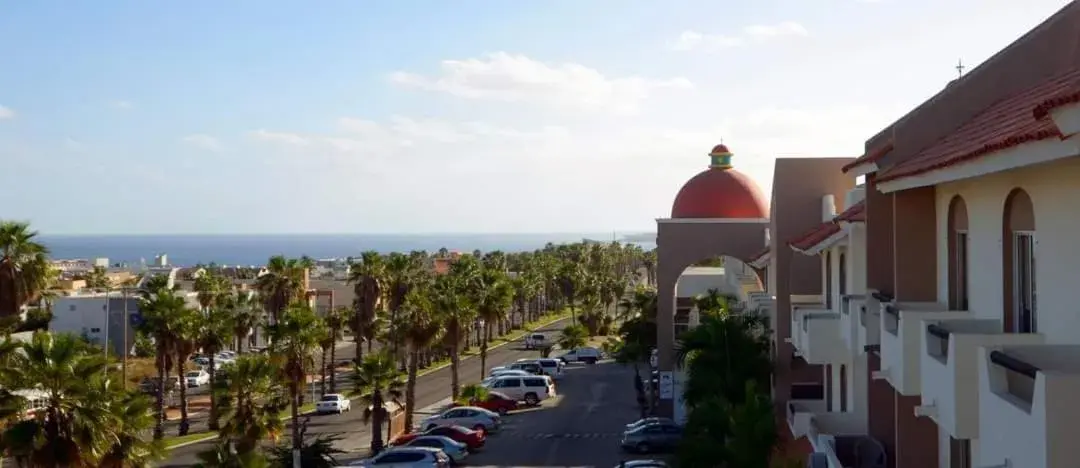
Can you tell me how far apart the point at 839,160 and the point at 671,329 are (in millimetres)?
16821

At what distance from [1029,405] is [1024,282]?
8.80 feet

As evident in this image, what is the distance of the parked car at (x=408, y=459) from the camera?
31.6 m

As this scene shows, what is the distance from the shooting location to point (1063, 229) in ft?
26.0

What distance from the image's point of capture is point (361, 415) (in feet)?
161

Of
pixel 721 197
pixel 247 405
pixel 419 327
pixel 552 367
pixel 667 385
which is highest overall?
pixel 721 197

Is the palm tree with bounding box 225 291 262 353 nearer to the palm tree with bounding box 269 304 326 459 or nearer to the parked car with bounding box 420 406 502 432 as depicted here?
the parked car with bounding box 420 406 502 432

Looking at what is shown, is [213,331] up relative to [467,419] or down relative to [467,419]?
up

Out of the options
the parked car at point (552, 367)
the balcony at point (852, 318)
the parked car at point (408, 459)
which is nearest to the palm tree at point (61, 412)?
the parked car at point (408, 459)

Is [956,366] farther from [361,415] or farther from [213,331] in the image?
[361,415]

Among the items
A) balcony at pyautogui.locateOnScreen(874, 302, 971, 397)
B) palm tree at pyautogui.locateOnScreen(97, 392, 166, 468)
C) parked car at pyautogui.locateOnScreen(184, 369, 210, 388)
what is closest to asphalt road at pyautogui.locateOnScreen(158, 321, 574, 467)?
palm tree at pyautogui.locateOnScreen(97, 392, 166, 468)

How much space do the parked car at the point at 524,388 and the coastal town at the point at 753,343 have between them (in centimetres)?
11

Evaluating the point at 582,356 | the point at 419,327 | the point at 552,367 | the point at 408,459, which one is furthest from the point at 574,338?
the point at 408,459

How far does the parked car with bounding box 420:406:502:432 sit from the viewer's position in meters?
40.3

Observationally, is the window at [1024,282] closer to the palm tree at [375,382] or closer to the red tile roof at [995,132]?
the red tile roof at [995,132]
